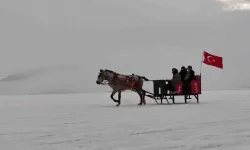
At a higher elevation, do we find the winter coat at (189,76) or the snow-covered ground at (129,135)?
the winter coat at (189,76)

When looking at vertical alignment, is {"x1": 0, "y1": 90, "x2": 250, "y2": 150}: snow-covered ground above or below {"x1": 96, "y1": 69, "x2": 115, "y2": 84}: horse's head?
below

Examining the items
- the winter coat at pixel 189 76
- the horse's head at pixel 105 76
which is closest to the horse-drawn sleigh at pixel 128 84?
the horse's head at pixel 105 76

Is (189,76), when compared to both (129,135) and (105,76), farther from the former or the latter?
(129,135)

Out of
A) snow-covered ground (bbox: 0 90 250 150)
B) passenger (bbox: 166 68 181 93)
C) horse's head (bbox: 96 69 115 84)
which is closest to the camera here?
snow-covered ground (bbox: 0 90 250 150)

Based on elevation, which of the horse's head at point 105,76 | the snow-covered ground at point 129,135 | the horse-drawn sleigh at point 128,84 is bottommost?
the snow-covered ground at point 129,135

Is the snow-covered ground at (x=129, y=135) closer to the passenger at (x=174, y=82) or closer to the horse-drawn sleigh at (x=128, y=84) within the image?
the horse-drawn sleigh at (x=128, y=84)

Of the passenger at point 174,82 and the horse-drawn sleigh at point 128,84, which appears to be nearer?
the horse-drawn sleigh at point 128,84

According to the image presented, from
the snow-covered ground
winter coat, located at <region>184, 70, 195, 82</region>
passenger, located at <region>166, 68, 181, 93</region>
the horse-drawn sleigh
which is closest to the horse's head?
the horse-drawn sleigh

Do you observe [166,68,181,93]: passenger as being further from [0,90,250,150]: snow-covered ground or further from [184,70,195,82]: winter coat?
[0,90,250,150]: snow-covered ground

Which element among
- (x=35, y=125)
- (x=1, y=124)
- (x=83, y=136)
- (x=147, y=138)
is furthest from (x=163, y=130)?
(x=1, y=124)

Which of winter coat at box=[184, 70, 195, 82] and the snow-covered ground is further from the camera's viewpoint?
winter coat at box=[184, 70, 195, 82]

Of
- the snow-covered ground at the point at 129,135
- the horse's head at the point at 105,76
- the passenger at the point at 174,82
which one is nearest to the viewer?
the snow-covered ground at the point at 129,135

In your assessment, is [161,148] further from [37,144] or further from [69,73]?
[69,73]

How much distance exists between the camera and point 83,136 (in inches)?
306
